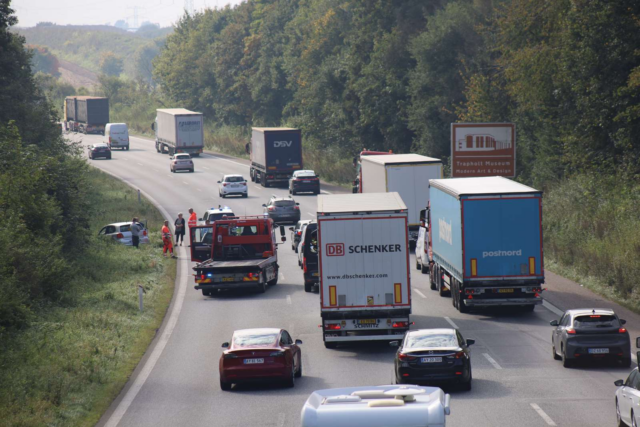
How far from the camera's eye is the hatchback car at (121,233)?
43656 mm

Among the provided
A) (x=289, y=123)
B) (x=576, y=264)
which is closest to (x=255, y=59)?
(x=289, y=123)

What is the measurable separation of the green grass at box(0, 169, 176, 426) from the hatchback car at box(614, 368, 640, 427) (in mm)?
9480

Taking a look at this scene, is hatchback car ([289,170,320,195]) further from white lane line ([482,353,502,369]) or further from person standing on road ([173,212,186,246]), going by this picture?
white lane line ([482,353,502,369])

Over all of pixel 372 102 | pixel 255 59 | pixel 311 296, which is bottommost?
pixel 311 296

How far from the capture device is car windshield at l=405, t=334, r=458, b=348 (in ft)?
60.7

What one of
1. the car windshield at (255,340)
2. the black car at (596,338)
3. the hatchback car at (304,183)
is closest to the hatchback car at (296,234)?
the hatchback car at (304,183)

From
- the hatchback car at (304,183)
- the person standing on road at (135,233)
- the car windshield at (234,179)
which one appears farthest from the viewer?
the hatchback car at (304,183)

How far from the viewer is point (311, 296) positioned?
32281 mm

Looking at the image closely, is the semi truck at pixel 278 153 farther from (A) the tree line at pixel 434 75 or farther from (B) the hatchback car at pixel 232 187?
(A) the tree line at pixel 434 75

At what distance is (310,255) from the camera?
31.8m

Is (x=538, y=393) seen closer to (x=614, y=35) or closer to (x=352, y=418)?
(x=352, y=418)

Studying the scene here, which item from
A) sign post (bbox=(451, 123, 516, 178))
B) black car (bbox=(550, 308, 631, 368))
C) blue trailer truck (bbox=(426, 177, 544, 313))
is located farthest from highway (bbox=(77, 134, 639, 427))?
sign post (bbox=(451, 123, 516, 178))

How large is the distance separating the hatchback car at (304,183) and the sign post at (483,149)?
67.3ft

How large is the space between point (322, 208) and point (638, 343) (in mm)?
10612
